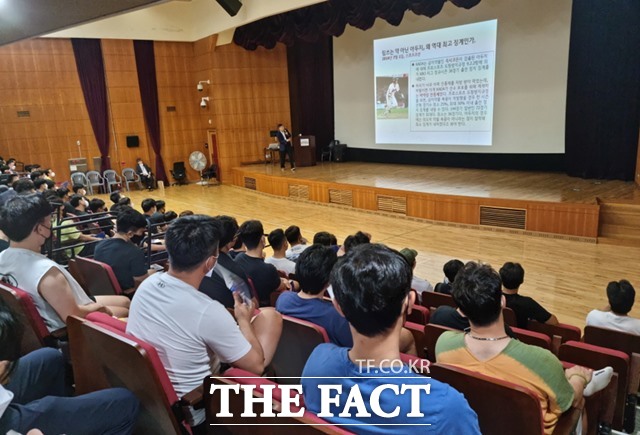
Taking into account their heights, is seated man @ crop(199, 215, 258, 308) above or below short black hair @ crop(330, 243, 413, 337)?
below

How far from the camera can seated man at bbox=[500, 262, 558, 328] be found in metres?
2.69

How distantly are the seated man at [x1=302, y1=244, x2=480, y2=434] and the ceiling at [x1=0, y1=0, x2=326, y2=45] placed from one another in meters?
2.79

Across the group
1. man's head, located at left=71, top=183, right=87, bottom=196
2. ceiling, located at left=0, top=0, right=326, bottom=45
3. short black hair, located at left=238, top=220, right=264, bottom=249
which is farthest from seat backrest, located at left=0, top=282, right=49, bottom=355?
man's head, located at left=71, top=183, right=87, bottom=196

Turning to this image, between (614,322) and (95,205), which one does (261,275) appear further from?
(95,205)

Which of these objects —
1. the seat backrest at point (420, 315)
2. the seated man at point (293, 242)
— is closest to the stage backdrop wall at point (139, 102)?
the seated man at point (293, 242)

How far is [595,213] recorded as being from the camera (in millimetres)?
5777

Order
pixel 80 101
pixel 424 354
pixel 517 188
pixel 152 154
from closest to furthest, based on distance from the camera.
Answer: pixel 424 354, pixel 517 188, pixel 80 101, pixel 152 154

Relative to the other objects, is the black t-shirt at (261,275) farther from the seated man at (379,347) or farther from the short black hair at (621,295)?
the short black hair at (621,295)

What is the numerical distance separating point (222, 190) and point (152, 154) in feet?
8.36

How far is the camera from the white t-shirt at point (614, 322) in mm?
2501

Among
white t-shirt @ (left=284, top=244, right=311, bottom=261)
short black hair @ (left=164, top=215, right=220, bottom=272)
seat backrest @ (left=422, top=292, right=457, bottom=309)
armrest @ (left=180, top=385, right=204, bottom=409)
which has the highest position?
short black hair @ (left=164, top=215, right=220, bottom=272)

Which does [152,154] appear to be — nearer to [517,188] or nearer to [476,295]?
[517,188]

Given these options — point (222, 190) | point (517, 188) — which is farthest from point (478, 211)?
point (222, 190)

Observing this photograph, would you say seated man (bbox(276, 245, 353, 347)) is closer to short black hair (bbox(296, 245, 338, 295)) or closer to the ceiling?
short black hair (bbox(296, 245, 338, 295))
